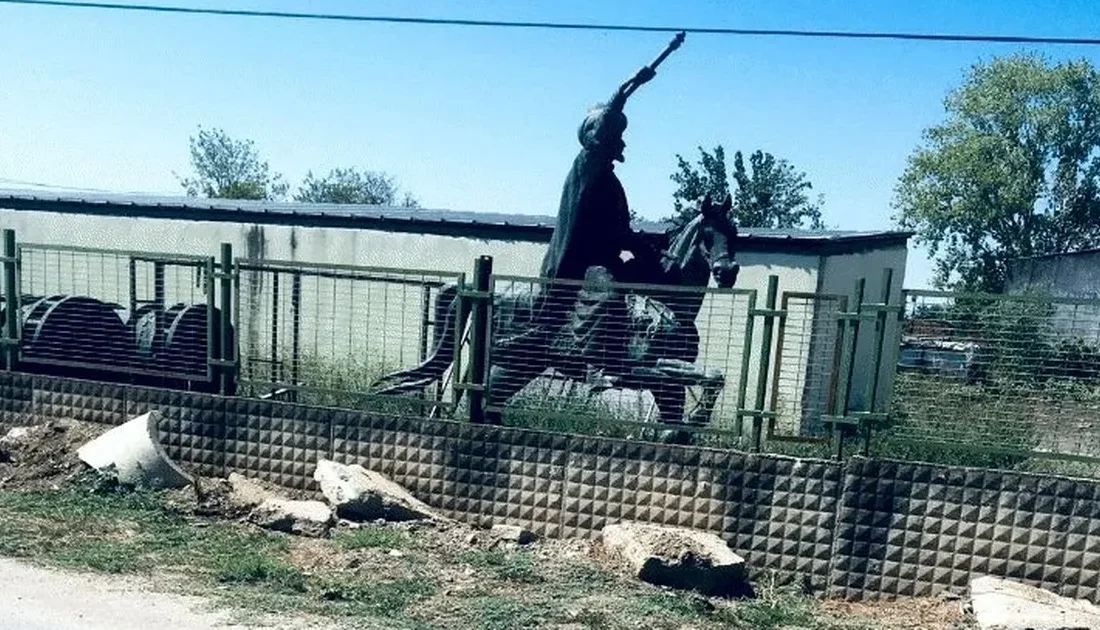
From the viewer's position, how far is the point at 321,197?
60.9 m

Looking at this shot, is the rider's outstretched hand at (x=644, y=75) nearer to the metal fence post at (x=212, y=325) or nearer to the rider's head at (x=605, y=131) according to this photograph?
the rider's head at (x=605, y=131)

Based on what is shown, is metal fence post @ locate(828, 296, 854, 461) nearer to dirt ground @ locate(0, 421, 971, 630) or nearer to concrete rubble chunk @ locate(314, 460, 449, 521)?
dirt ground @ locate(0, 421, 971, 630)

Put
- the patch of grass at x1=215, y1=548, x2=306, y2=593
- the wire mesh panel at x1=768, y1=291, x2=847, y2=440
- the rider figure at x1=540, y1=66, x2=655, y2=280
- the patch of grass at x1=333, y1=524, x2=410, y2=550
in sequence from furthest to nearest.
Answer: the rider figure at x1=540, y1=66, x2=655, y2=280
the wire mesh panel at x1=768, y1=291, x2=847, y2=440
the patch of grass at x1=333, y1=524, x2=410, y2=550
the patch of grass at x1=215, y1=548, x2=306, y2=593

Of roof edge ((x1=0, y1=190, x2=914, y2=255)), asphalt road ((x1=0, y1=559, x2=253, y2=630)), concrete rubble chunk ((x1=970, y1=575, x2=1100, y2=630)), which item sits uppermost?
roof edge ((x1=0, y1=190, x2=914, y2=255))

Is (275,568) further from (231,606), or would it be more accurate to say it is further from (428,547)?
(428,547)

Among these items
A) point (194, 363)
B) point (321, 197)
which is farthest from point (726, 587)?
point (321, 197)

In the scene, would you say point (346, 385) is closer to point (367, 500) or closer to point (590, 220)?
point (367, 500)

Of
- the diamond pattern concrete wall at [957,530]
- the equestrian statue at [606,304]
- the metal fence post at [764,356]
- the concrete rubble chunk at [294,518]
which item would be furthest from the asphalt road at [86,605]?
the diamond pattern concrete wall at [957,530]

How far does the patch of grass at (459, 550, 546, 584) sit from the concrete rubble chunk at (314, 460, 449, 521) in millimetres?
679

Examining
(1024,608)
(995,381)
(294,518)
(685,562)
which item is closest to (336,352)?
(294,518)

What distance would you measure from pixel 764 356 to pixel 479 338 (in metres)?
2.30

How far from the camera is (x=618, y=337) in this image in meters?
6.88

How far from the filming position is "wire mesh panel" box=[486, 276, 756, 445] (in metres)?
6.70

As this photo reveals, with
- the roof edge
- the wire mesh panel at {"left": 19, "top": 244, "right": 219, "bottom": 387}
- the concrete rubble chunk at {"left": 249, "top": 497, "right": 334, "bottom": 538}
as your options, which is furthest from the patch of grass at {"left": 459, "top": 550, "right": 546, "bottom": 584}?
the roof edge
